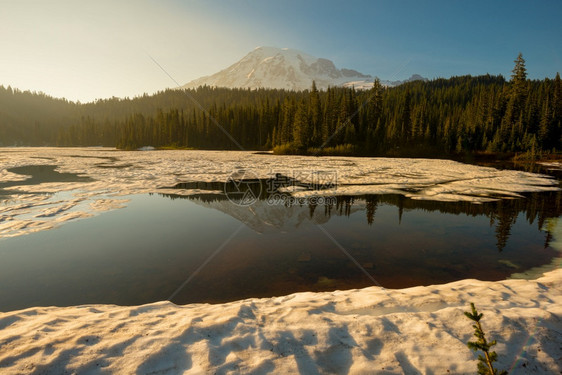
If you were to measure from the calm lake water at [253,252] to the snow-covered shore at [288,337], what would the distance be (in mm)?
1448

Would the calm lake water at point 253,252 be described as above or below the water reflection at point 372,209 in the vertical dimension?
below

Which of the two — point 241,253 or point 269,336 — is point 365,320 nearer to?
point 269,336

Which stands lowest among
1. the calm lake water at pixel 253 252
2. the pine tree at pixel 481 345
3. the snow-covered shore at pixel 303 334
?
the calm lake water at pixel 253 252

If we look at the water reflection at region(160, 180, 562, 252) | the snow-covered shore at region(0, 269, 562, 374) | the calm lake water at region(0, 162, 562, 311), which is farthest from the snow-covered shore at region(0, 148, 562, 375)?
the water reflection at region(160, 180, 562, 252)

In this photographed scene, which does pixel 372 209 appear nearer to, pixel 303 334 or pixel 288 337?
pixel 303 334

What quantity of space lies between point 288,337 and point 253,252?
550cm

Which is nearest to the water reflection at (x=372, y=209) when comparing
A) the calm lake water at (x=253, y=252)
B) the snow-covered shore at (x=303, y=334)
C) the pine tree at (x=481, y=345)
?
the calm lake water at (x=253, y=252)

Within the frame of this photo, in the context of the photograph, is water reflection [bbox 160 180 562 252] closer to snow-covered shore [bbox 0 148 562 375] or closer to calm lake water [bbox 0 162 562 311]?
calm lake water [bbox 0 162 562 311]

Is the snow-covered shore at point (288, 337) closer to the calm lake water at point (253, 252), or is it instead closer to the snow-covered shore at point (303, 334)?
the snow-covered shore at point (303, 334)

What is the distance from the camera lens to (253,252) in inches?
386

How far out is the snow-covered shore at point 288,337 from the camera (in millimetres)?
3734

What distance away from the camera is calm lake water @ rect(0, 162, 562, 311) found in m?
7.25

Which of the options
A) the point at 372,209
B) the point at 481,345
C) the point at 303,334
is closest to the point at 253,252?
the point at 303,334

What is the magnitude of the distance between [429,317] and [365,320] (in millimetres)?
1239
